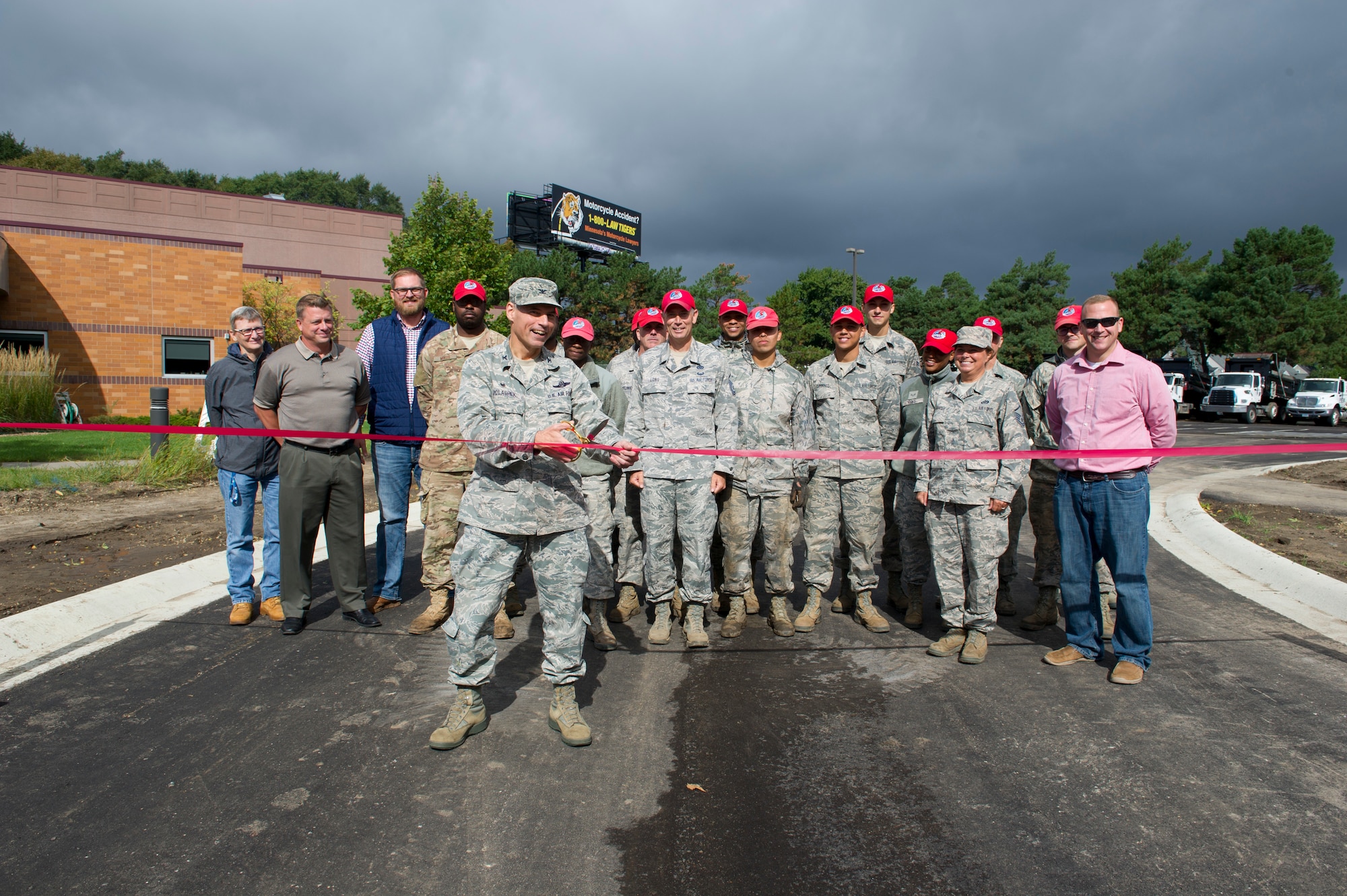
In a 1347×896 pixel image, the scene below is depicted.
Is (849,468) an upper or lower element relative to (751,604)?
upper

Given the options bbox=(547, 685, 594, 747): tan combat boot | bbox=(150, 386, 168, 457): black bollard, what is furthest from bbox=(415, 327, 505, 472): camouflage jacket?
bbox=(150, 386, 168, 457): black bollard

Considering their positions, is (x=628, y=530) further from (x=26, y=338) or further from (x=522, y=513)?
(x=26, y=338)

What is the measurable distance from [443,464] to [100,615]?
8.15 feet

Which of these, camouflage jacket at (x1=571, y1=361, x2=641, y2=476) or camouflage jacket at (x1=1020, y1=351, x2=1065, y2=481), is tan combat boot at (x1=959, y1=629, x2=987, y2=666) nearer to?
camouflage jacket at (x1=1020, y1=351, x2=1065, y2=481)

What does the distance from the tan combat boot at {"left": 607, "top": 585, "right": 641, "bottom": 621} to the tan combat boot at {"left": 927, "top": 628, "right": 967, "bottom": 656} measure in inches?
81.6

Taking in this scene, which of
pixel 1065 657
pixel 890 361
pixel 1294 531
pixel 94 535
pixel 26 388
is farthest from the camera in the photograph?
pixel 26 388

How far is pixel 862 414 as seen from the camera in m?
5.62

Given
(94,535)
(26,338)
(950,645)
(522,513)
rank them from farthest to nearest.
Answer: (26,338) → (94,535) → (950,645) → (522,513)

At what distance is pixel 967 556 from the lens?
190 inches

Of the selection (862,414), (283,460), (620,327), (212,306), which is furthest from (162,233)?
(862,414)

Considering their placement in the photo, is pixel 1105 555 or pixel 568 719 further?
pixel 1105 555

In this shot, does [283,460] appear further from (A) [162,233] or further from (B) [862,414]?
(A) [162,233]

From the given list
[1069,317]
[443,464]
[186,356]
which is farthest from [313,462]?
[186,356]

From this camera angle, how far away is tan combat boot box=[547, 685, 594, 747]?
3.48 m
